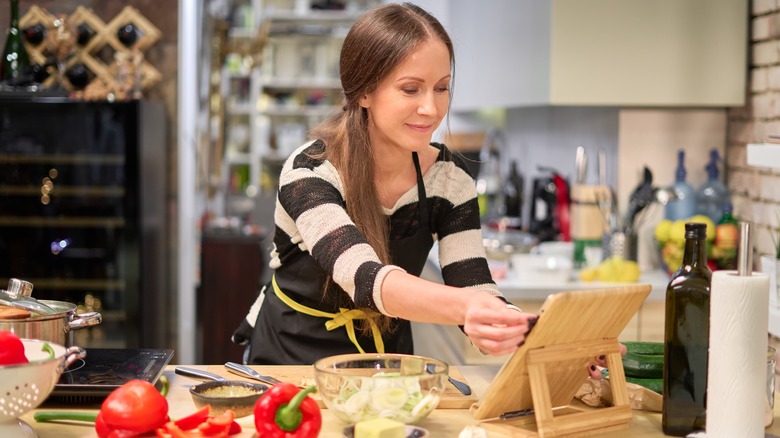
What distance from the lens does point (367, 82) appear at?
6.39ft

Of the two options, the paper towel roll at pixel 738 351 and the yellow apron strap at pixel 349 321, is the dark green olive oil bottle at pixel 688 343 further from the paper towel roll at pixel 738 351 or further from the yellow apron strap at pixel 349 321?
the yellow apron strap at pixel 349 321

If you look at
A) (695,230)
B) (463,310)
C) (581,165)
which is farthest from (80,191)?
(695,230)

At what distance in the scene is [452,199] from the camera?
82.0 inches

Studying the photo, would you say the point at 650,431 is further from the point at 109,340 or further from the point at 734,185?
the point at 109,340

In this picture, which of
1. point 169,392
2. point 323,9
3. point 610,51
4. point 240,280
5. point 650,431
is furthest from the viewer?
point 323,9

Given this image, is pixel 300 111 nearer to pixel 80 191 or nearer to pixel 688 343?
pixel 80 191

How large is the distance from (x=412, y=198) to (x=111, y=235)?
2711mm

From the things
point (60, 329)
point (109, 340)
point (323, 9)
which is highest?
point (323, 9)

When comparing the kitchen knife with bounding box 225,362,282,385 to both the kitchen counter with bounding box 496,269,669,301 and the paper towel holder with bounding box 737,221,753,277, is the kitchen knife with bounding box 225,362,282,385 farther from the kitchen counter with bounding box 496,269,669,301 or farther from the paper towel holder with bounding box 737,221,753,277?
the kitchen counter with bounding box 496,269,669,301

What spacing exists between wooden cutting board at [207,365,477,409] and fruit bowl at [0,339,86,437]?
421mm

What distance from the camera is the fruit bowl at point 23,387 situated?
4.58ft

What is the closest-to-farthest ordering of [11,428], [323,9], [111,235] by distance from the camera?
[11,428] < [111,235] < [323,9]

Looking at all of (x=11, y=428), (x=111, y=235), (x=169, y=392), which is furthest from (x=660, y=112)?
(x=11, y=428)

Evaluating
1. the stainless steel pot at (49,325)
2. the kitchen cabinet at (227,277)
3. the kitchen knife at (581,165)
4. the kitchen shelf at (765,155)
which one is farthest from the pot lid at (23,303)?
the kitchen cabinet at (227,277)
